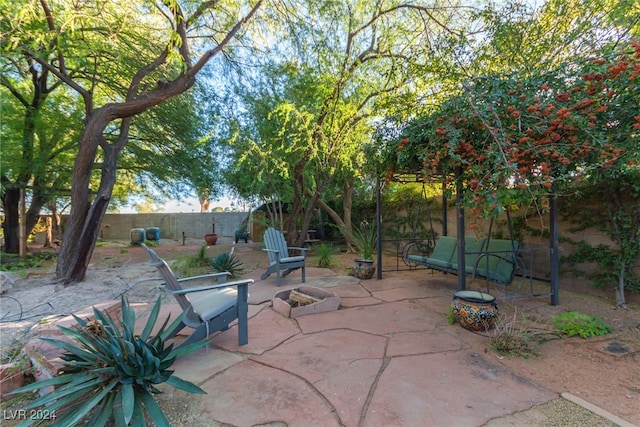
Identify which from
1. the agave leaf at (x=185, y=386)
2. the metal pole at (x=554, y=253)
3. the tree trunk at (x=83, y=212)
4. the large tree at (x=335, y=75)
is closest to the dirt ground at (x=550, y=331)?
the metal pole at (x=554, y=253)

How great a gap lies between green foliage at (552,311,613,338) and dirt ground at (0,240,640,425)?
0.05m

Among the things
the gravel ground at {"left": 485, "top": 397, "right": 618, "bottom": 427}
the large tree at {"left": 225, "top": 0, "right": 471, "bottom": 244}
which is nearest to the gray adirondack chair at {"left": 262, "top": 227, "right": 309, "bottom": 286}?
the large tree at {"left": 225, "top": 0, "right": 471, "bottom": 244}

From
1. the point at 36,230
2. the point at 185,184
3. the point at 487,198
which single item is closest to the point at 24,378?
the point at 487,198

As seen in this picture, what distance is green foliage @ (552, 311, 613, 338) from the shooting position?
257 cm

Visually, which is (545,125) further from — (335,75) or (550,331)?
(335,75)

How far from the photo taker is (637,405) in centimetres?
167

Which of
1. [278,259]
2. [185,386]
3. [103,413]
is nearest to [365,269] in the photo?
[278,259]

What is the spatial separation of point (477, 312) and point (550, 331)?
68 cm

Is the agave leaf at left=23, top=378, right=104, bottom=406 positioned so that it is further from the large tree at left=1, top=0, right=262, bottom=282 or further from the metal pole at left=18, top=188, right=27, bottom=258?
the metal pole at left=18, top=188, right=27, bottom=258

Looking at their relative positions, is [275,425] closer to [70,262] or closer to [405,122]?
[405,122]

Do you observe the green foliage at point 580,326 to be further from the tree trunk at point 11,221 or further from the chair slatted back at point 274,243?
the tree trunk at point 11,221

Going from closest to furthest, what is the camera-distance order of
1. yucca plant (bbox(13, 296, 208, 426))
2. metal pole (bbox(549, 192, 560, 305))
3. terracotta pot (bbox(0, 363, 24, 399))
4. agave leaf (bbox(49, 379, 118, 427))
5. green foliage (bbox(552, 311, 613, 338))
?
agave leaf (bbox(49, 379, 118, 427)) < yucca plant (bbox(13, 296, 208, 426)) < terracotta pot (bbox(0, 363, 24, 399)) < green foliage (bbox(552, 311, 613, 338)) < metal pole (bbox(549, 192, 560, 305))

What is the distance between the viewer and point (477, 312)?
8.65 ft

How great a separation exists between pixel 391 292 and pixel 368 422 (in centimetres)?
264
